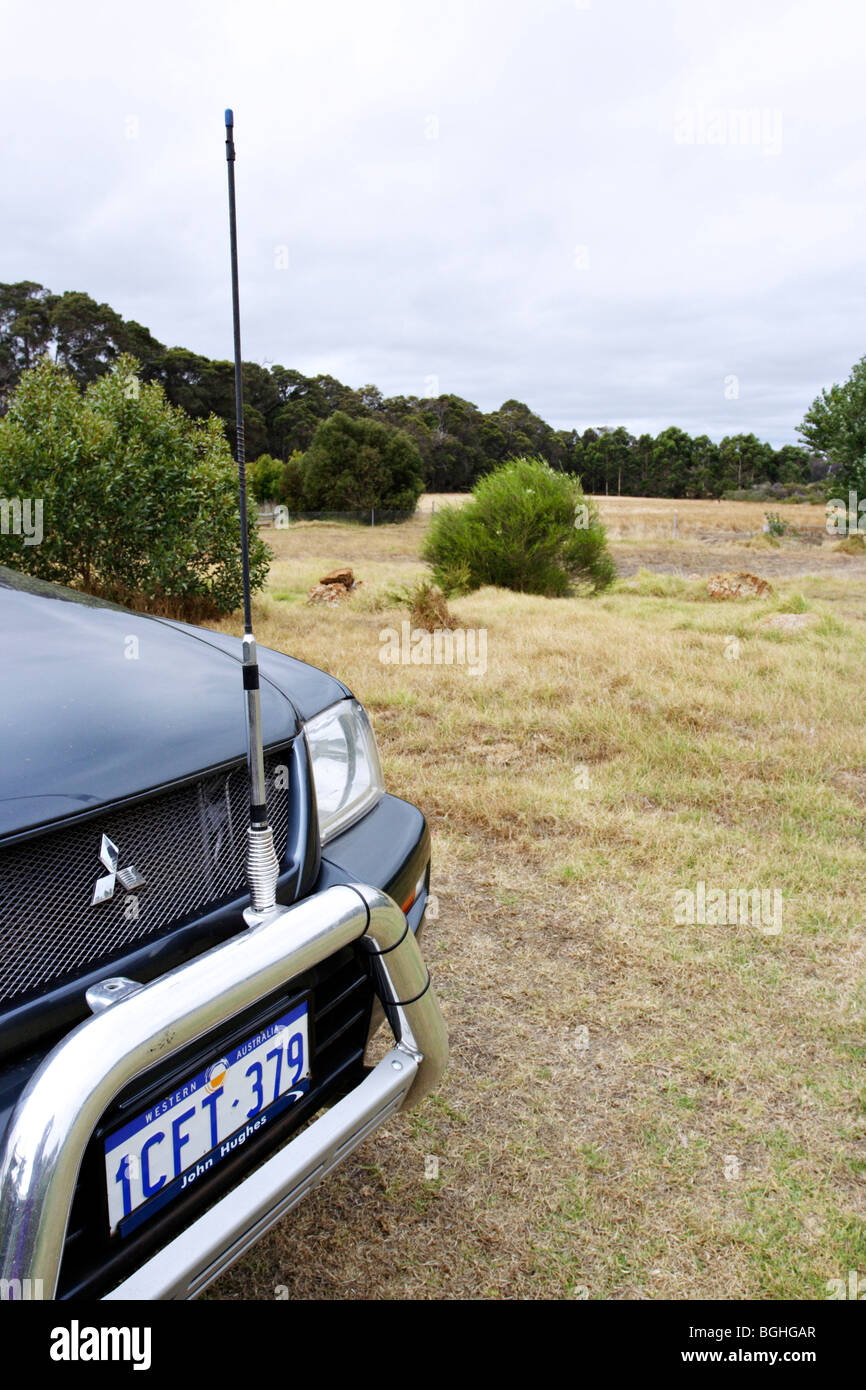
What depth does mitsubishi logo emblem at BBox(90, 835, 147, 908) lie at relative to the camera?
115 cm

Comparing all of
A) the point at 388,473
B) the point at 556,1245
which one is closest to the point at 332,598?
the point at 556,1245

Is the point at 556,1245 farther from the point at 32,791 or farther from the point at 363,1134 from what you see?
the point at 32,791

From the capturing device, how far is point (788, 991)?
2.44 m

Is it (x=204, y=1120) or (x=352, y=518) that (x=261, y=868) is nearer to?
(x=204, y=1120)

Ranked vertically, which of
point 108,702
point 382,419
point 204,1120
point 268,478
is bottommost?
point 204,1120

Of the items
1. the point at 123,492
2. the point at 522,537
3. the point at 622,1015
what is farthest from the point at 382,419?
the point at 622,1015

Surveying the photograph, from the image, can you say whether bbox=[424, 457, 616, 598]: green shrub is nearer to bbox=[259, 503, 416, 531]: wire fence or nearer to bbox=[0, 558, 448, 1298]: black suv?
bbox=[0, 558, 448, 1298]: black suv

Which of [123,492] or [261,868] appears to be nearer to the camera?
[261,868]

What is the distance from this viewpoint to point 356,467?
34.8 m

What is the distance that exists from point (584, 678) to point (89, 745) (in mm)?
5001

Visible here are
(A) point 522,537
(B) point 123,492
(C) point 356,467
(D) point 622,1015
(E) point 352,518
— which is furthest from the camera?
(C) point 356,467

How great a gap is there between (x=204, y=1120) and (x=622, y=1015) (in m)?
1.50

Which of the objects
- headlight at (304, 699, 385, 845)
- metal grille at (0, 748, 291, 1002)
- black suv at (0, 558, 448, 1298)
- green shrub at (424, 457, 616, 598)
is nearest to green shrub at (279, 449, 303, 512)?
green shrub at (424, 457, 616, 598)

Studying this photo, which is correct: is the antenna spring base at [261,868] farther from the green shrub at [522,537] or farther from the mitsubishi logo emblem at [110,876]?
the green shrub at [522,537]
